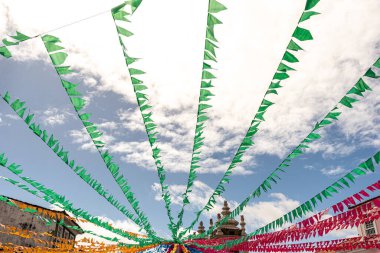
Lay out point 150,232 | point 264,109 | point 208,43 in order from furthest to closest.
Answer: point 150,232 < point 264,109 < point 208,43

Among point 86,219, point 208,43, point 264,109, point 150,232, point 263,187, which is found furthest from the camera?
point 150,232

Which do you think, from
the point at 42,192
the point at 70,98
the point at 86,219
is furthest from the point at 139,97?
the point at 86,219

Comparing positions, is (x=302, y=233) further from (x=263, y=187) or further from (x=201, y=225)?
(x=201, y=225)

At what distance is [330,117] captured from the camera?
4203 millimetres

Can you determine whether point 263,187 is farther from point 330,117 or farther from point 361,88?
point 361,88

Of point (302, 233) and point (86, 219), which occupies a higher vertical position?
point (86, 219)

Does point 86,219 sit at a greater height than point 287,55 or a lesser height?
lesser

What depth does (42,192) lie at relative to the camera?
6602 millimetres

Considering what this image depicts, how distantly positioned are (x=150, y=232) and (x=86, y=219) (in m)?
2.27

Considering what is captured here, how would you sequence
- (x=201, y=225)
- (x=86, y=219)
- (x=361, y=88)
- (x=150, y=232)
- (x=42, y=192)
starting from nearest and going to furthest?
(x=361, y=88)
(x=42, y=192)
(x=86, y=219)
(x=150, y=232)
(x=201, y=225)

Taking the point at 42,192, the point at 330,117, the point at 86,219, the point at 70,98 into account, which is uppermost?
the point at 70,98

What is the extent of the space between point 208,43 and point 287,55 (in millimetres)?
791

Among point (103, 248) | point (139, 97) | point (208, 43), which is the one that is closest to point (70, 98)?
point (139, 97)

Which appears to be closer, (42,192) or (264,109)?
(264,109)
